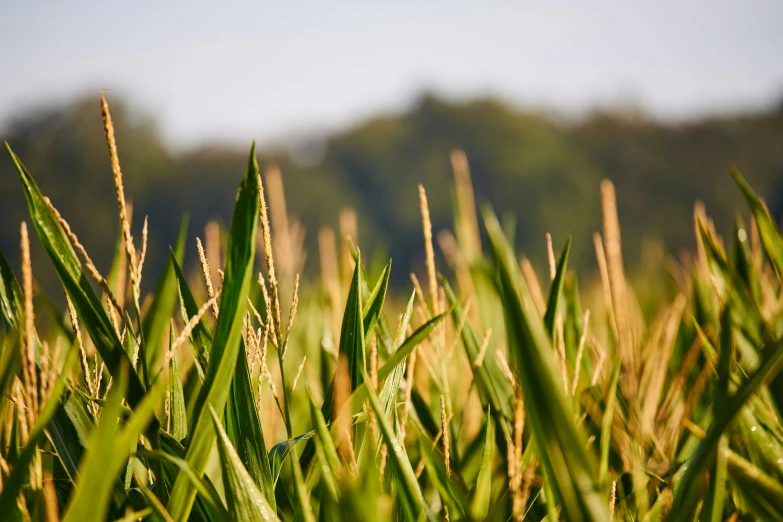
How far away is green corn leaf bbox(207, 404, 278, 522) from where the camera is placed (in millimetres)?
255

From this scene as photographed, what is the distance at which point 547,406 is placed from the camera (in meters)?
0.20

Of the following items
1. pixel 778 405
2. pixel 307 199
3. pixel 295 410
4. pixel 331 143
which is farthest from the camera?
pixel 331 143

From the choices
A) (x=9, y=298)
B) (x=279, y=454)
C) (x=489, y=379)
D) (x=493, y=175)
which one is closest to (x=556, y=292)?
(x=489, y=379)

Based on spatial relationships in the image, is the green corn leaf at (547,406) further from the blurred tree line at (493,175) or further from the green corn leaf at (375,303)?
the blurred tree line at (493,175)

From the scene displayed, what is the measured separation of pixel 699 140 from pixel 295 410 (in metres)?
9.50

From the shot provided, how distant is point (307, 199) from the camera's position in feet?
30.1

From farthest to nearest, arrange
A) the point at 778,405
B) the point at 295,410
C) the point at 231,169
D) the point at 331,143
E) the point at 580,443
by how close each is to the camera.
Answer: the point at 331,143 → the point at 231,169 → the point at 295,410 → the point at 778,405 → the point at 580,443

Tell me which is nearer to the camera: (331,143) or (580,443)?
(580,443)

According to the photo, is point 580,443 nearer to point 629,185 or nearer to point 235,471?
point 235,471

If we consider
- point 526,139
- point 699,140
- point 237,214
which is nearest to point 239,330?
point 237,214

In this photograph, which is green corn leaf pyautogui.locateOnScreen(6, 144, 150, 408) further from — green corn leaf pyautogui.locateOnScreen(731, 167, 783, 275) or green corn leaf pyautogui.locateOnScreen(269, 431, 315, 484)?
green corn leaf pyautogui.locateOnScreen(731, 167, 783, 275)

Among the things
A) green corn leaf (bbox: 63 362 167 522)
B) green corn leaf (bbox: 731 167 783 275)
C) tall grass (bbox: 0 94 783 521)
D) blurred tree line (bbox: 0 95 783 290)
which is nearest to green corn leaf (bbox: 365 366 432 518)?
tall grass (bbox: 0 94 783 521)

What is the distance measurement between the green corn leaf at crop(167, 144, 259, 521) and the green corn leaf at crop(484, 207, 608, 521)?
0.11 meters

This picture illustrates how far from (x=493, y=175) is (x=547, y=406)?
30.7 ft
